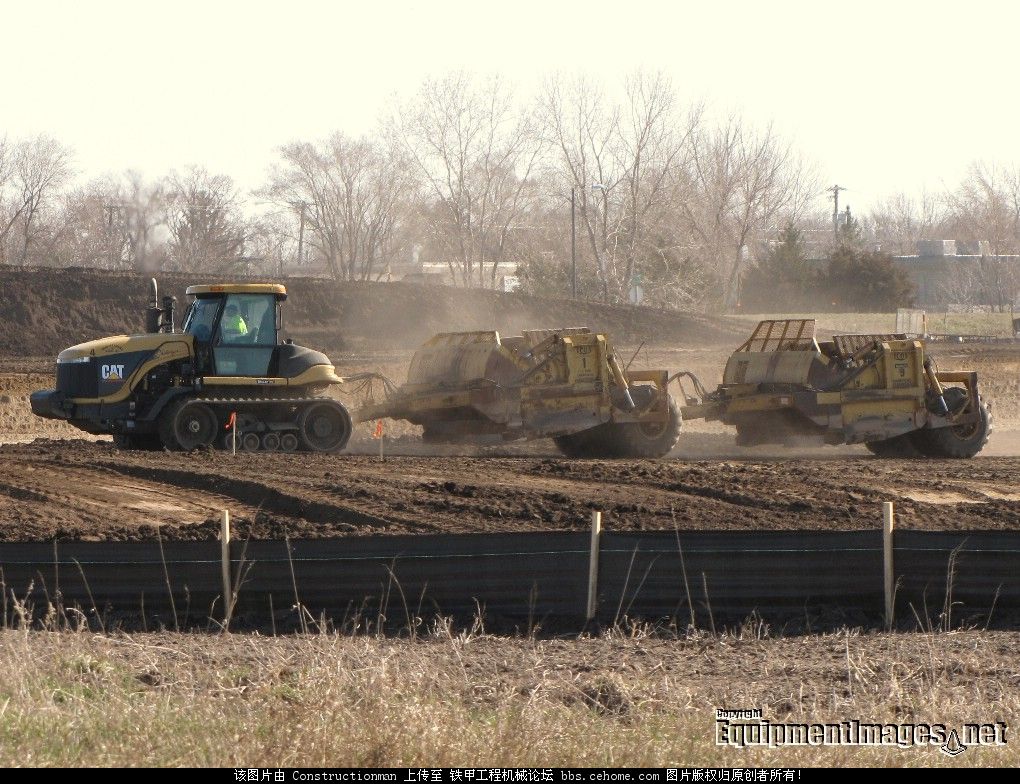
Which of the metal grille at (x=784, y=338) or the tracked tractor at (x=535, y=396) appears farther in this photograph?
the metal grille at (x=784, y=338)

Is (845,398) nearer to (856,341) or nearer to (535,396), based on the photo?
(856,341)

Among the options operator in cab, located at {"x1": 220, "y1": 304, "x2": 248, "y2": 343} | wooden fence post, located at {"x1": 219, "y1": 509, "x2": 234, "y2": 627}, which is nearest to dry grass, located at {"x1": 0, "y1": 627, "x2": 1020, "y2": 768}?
wooden fence post, located at {"x1": 219, "y1": 509, "x2": 234, "y2": 627}

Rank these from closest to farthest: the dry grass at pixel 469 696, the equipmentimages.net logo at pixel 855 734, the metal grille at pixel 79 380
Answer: the dry grass at pixel 469 696 < the equipmentimages.net logo at pixel 855 734 < the metal grille at pixel 79 380

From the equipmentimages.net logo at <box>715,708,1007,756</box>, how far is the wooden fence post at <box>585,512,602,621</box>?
3389 mm

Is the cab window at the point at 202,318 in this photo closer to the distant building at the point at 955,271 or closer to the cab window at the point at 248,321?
the cab window at the point at 248,321

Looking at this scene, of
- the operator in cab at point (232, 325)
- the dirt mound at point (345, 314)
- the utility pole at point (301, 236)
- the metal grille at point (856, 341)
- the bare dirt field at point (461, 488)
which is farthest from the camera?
the utility pole at point (301, 236)

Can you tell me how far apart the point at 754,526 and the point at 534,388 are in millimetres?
6989

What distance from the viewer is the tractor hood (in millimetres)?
19469

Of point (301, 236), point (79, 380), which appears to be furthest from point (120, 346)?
point (301, 236)

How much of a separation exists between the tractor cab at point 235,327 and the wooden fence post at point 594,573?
10.6 meters

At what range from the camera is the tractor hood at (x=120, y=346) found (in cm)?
1947

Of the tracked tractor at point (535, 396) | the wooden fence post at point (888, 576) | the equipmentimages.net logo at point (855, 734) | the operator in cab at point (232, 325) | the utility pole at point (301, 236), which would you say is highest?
the utility pole at point (301, 236)

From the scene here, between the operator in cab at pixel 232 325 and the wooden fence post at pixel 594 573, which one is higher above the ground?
the operator in cab at pixel 232 325

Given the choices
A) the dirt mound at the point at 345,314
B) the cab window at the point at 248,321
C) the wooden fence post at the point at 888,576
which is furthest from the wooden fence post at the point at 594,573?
the dirt mound at the point at 345,314
